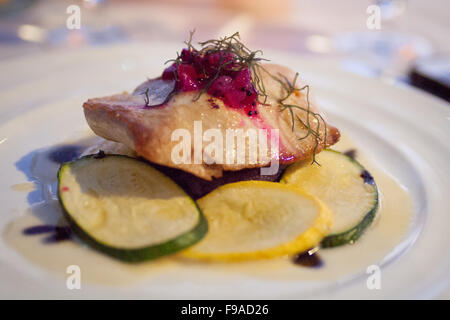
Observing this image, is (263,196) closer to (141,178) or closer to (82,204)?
(141,178)

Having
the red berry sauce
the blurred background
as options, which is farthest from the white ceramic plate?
the red berry sauce

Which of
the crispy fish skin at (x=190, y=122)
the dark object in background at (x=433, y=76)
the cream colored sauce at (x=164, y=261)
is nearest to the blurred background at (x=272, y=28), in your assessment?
the dark object in background at (x=433, y=76)

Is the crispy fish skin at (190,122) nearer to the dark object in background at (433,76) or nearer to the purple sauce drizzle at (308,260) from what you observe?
the purple sauce drizzle at (308,260)

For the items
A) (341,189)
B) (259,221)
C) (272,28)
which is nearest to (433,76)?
(341,189)

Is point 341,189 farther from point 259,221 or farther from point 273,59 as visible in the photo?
point 273,59

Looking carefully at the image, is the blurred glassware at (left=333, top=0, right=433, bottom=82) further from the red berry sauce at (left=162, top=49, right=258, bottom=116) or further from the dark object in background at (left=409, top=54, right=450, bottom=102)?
the red berry sauce at (left=162, top=49, right=258, bottom=116)
